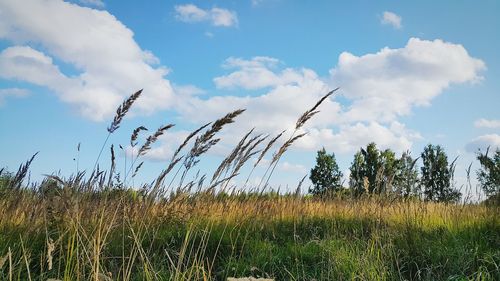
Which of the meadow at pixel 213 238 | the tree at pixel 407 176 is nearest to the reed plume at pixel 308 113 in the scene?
the meadow at pixel 213 238

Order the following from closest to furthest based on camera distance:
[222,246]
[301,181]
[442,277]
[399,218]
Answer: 1. [442,277]
2. [222,246]
3. [301,181]
4. [399,218]

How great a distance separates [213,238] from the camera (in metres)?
5.15

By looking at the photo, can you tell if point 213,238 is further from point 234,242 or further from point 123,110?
point 123,110

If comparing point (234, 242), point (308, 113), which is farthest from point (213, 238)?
point (308, 113)

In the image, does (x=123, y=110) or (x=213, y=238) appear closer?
(x=123, y=110)

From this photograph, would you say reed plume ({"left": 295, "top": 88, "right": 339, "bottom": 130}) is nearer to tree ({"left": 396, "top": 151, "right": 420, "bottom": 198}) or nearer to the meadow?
the meadow

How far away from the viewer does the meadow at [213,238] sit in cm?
327

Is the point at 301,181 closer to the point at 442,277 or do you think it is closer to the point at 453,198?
the point at 442,277

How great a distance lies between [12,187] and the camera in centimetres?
512

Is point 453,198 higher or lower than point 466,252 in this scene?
higher

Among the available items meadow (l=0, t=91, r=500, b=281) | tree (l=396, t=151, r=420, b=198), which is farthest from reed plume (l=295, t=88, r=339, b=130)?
tree (l=396, t=151, r=420, b=198)

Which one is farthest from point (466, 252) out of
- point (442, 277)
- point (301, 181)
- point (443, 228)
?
point (301, 181)

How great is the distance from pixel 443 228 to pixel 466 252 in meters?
1.56

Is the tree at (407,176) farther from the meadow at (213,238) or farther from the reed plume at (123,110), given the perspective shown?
the reed plume at (123,110)
